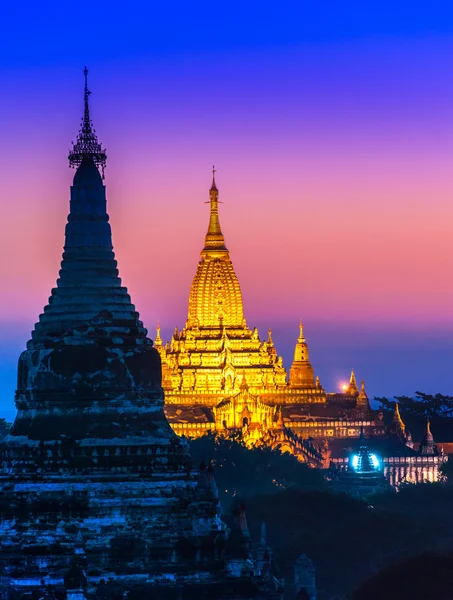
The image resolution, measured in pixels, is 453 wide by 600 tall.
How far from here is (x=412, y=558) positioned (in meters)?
99.4

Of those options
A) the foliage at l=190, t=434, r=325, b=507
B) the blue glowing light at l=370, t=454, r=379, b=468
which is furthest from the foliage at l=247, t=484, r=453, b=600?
the blue glowing light at l=370, t=454, r=379, b=468

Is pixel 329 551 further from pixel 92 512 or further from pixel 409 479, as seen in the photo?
pixel 409 479

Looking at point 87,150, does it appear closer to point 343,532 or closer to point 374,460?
point 343,532

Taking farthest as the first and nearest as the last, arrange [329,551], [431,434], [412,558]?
[431,434] < [329,551] < [412,558]

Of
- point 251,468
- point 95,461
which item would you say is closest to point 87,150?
point 95,461

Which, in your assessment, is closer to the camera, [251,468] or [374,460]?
[251,468]

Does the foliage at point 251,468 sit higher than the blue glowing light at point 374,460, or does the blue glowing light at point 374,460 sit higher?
the blue glowing light at point 374,460

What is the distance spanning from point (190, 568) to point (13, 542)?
14.7ft

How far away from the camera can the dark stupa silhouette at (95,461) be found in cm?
7781

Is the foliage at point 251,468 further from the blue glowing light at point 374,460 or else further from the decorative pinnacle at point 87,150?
the decorative pinnacle at point 87,150

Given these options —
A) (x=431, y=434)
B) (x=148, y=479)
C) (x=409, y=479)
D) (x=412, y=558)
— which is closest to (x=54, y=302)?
(x=148, y=479)

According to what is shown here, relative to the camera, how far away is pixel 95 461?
79938mm

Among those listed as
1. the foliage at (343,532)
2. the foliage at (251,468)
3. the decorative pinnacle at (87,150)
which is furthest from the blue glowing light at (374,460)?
the decorative pinnacle at (87,150)

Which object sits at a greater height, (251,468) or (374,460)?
(374,460)
